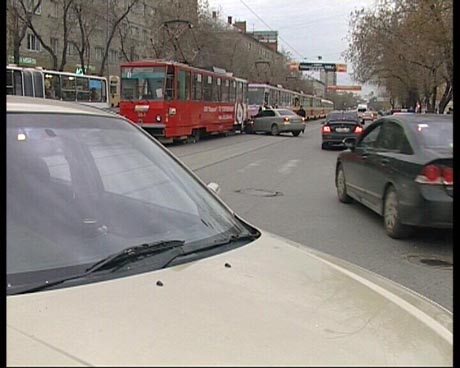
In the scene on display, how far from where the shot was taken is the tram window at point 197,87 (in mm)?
23375

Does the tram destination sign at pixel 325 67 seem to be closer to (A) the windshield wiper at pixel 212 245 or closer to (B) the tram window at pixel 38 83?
(B) the tram window at pixel 38 83

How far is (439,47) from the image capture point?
2703cm

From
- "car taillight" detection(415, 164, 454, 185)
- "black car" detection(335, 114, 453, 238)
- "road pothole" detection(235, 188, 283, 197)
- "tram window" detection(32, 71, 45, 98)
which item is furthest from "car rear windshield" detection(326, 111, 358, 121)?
"car taillight" detection(415, 164, 454, 185)

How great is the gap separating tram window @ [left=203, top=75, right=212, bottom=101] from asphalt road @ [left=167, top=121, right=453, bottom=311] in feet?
33.6

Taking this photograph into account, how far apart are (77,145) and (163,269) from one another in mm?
1104

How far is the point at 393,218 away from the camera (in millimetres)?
6801

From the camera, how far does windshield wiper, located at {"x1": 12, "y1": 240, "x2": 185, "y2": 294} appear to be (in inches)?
83.8

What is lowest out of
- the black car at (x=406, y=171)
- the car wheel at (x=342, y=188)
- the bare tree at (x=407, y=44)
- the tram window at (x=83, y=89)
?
the car wheel at (x=342, y=188)

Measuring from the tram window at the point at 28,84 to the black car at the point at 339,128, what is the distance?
11905mm

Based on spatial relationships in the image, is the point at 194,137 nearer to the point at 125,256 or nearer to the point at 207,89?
the point at 207,89

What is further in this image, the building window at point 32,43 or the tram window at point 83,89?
the building window at point 32,43

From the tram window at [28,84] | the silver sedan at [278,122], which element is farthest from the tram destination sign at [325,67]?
the tram window at [28,84]

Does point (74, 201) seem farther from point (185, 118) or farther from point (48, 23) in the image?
point (48, 23)
